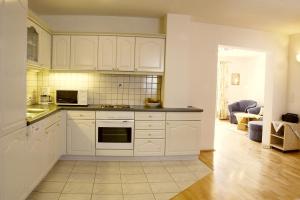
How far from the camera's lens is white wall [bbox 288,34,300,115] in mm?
5211

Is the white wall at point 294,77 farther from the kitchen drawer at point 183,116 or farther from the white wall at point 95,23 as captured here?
the white wall at point 95,23

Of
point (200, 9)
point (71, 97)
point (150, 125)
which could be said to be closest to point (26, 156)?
point (71, 97)

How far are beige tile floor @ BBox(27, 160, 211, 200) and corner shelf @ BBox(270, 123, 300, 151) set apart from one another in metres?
1.99

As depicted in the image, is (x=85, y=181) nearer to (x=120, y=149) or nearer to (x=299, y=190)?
(x=120, y=149)

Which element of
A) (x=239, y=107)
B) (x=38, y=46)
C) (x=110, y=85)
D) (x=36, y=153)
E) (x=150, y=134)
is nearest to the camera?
(x=36, y=153)

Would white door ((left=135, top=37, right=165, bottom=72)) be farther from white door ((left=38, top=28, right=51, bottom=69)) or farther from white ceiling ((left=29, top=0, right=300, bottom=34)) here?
white door ((left=38, top=28, right=51, bottom=69))

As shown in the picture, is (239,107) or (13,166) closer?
(13,166)

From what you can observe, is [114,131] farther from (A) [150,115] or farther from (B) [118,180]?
(B) [118,180]

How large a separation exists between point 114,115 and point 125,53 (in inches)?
40.3

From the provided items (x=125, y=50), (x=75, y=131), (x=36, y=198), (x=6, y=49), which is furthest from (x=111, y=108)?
(x=6, y=49)

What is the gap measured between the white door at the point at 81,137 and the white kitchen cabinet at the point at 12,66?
156cm

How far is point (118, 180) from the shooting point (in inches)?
129

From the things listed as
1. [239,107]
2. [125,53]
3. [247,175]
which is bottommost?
[247,175]

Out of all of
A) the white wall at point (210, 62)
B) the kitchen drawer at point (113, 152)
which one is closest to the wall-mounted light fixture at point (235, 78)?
the white wall at point (210, 62)
